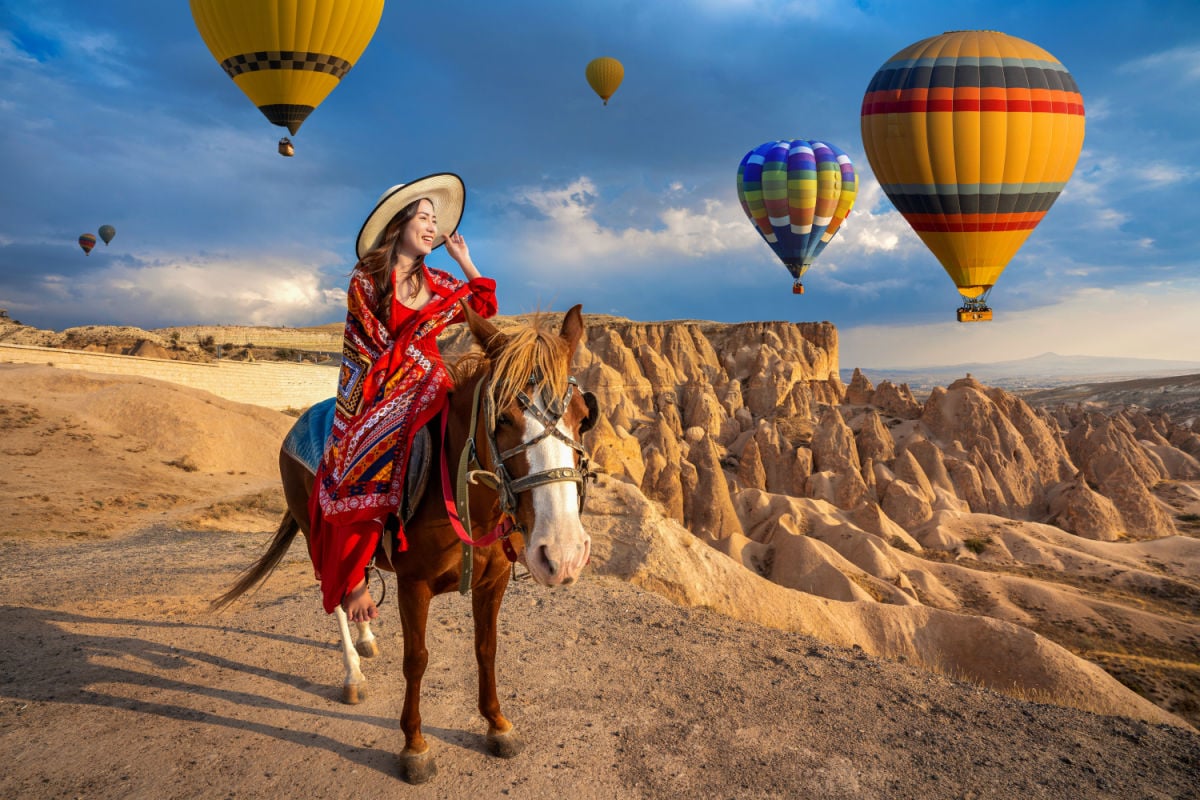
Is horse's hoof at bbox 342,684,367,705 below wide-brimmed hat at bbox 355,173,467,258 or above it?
below

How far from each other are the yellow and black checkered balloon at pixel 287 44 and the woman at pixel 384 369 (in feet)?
61.4

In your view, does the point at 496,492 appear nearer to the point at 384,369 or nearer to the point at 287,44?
the point at 384,369

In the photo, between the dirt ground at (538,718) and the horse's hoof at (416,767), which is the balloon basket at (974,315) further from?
the horse's hoof at (416,767)

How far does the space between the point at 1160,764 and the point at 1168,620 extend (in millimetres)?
22614

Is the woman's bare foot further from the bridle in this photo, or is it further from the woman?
the bridle

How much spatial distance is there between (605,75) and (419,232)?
46742 millimetres

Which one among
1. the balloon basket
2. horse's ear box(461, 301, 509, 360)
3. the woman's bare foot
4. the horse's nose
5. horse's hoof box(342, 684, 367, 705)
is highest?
the balloon basket

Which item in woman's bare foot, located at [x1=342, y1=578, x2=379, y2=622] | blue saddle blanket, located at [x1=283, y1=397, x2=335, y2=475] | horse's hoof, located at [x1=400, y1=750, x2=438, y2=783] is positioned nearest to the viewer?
woman's bare foot, located at [x1=342, y1=578, x2=379, y2=622]

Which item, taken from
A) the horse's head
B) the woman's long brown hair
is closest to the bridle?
the horse's head

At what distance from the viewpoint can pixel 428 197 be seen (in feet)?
14.4

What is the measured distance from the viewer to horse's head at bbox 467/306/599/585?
9.97 ft

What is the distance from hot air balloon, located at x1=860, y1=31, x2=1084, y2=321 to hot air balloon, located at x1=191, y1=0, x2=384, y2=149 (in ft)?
66.0

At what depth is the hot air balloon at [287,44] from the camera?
19.0 metres

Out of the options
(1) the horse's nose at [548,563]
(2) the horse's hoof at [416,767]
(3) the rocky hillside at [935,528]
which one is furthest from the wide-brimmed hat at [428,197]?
(2) the horse's hoof at [416,767]
